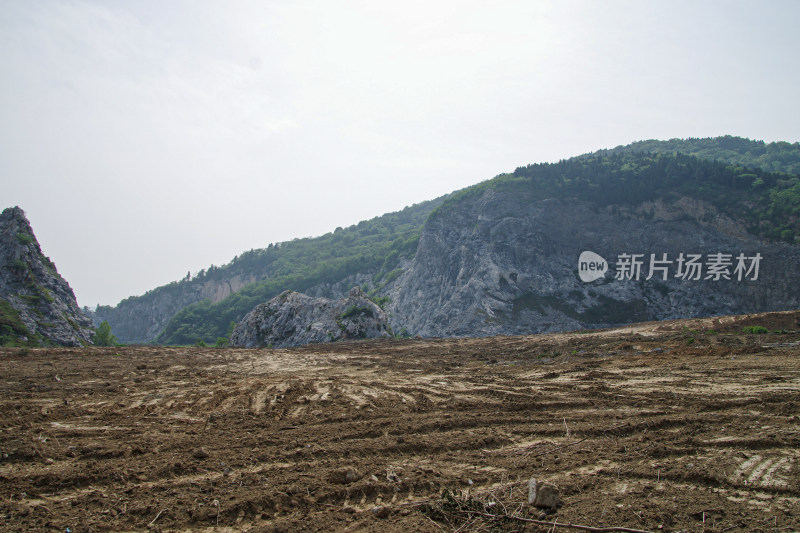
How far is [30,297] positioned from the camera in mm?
34969

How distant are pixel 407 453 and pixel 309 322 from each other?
37710mm

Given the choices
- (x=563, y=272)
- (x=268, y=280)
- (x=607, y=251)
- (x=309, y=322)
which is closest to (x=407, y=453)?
(x=309, y=322)

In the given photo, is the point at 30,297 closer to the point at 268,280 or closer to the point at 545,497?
the point at 545,497

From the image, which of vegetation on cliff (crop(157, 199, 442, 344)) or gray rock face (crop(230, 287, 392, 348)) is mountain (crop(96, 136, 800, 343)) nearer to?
vegetation on cliff (crop(157, 199, 442, 344))

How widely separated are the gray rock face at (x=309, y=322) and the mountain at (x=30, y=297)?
14.5 metres

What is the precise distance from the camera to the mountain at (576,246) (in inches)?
1977

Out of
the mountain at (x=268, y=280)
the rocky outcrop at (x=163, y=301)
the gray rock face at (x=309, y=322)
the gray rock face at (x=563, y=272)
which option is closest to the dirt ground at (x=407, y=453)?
the gray rock face at (x=309, y=322)

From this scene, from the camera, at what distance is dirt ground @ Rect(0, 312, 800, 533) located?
4168 millimetres

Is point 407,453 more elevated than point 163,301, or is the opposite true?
point 407,453

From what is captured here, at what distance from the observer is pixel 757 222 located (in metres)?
50.2

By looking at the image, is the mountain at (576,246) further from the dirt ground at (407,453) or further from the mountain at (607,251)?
the dirt ground at (407,453)

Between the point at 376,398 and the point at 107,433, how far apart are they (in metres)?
5.56

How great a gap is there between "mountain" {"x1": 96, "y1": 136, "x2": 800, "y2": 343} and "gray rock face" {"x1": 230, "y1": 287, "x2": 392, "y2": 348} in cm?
1498

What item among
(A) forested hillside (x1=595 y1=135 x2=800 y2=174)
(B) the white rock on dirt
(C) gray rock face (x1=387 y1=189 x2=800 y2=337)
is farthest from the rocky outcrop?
(B) the white rock on dirt
